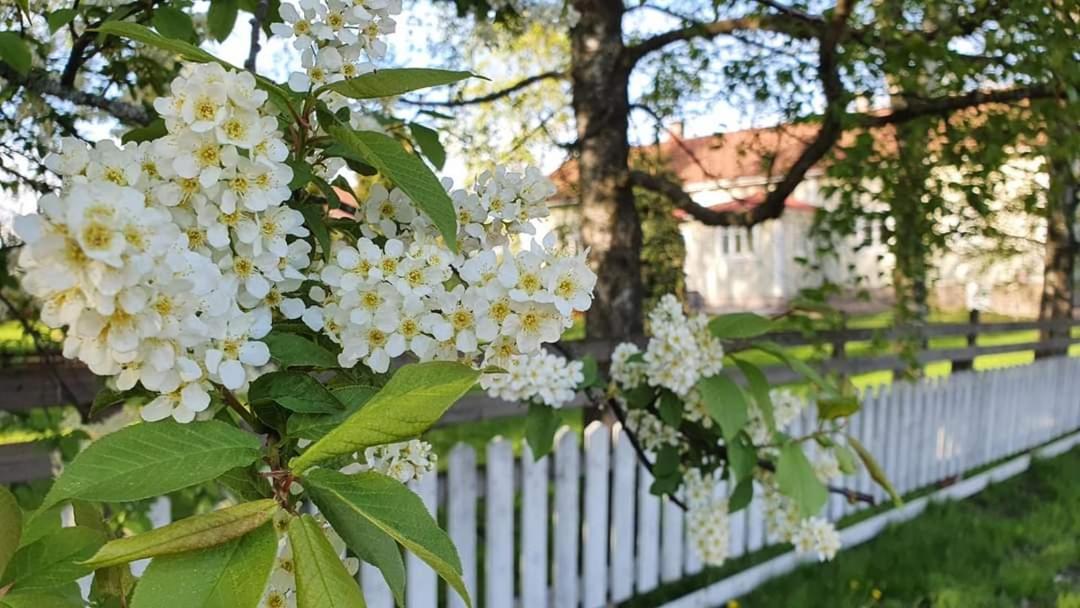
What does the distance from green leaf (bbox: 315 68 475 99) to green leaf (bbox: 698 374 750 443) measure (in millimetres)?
1272

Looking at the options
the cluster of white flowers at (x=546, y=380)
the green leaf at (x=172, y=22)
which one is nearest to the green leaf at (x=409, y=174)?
the green leaf at (x=172, y=22)

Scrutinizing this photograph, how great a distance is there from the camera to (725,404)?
6.11 ft

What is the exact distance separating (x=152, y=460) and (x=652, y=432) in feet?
5.31

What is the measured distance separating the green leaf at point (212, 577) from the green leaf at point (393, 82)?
14.8 inches

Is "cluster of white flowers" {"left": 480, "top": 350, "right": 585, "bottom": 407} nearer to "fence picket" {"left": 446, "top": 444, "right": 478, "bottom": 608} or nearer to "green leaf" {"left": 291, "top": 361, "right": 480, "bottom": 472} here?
"fence picket" {"left": 446, "top": 444, "right": 478, "bottom": 608}

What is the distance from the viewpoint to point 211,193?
25.3 inches

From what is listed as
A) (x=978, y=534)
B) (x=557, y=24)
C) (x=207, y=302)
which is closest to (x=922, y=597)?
(x=978, y=534)

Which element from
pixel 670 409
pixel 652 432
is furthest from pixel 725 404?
pixel 652 432

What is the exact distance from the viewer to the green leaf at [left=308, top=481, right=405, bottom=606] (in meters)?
0.64

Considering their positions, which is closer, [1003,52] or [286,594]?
[286,594]

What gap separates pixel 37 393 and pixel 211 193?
74.0 inches

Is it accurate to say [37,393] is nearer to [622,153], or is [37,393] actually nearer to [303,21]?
[303,21]

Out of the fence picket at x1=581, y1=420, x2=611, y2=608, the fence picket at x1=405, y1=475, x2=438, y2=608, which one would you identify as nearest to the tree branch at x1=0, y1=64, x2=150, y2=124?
the fence picket at x1=405, y1=475, x2=438, y2=608

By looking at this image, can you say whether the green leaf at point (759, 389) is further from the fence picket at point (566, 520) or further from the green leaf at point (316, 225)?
the green leaf at point (316, 225)
